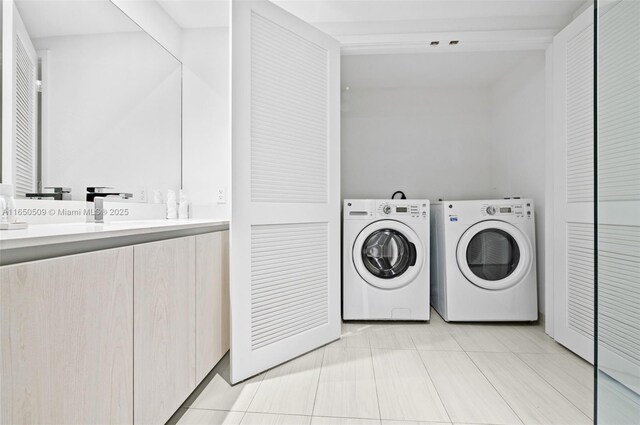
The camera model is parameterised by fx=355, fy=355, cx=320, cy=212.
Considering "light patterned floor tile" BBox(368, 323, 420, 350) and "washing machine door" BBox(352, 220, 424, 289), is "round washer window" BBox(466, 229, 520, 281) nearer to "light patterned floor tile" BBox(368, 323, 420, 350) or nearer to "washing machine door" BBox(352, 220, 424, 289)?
"washing machine door" BBox(352, 220, 424, 289)

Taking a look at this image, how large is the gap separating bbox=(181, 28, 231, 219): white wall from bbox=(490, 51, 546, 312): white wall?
245cm

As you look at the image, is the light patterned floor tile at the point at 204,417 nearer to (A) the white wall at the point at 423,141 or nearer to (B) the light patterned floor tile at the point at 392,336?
(B) the light patterned floor tile at the point at 392,336

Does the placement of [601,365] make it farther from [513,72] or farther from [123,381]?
[513,72]

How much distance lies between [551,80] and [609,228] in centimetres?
197

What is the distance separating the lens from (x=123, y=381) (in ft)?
3.50

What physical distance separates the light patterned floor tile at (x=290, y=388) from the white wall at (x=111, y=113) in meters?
1.23

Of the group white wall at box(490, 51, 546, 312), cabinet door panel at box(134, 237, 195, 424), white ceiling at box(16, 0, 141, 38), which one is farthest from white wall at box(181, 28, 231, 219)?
white wall at box(490, 51, 546, 312)

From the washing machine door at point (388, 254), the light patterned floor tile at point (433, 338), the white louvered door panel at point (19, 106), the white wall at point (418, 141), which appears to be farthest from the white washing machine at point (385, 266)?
the white louvered door panel at point (19, 106)

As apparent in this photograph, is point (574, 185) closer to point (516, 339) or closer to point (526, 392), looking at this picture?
point (516, 339)

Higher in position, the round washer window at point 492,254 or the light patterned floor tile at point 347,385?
the round washer window at point 492,254

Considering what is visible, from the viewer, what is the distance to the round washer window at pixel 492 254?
275cm

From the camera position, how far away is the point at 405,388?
175 cm

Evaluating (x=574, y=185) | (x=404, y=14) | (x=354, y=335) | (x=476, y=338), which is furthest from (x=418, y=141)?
(x=354, y=335)

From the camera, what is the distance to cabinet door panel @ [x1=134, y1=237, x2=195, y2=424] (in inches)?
45.8
